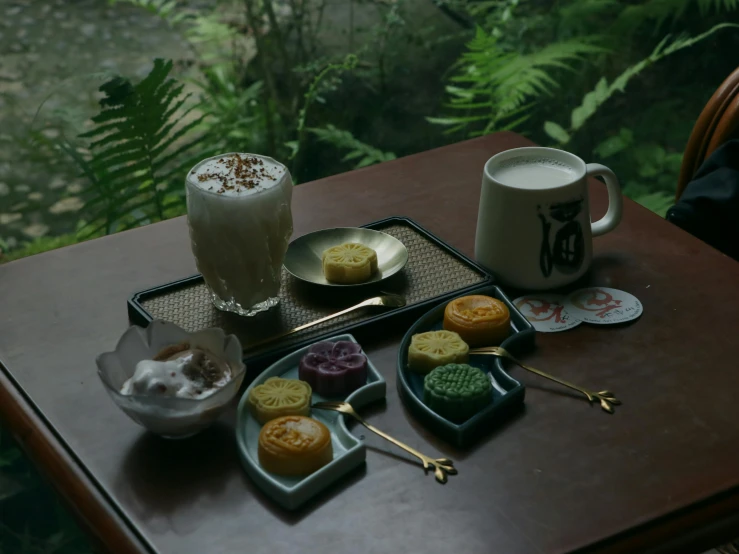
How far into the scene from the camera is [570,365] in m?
0.79

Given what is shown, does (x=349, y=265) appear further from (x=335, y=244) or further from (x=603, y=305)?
(x=603, y=305)

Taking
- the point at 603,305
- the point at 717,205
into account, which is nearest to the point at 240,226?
the point at 603,305

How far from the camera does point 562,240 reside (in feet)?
2.85

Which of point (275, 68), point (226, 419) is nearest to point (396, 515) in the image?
point (226, 419)

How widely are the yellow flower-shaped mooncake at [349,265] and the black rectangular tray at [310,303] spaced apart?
0.01 m

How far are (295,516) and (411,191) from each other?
575 millimetres

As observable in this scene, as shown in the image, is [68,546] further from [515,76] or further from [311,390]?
[515,76]

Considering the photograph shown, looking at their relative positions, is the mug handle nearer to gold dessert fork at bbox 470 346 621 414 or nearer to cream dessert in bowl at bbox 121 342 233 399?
gold dessert fork at bbox 470 346 621 414

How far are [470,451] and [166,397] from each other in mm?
238

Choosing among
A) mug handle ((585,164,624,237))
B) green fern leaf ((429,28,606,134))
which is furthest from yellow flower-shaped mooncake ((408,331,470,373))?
green fern leaf ((429,28,606,134))

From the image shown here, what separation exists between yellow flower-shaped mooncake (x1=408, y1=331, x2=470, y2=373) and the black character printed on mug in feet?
0.49

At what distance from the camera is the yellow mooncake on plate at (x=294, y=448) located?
64 centimetres

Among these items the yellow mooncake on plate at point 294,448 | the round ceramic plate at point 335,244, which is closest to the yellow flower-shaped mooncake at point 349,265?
the round ceramic plate at point 335,244

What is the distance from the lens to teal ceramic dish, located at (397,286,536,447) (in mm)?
690
